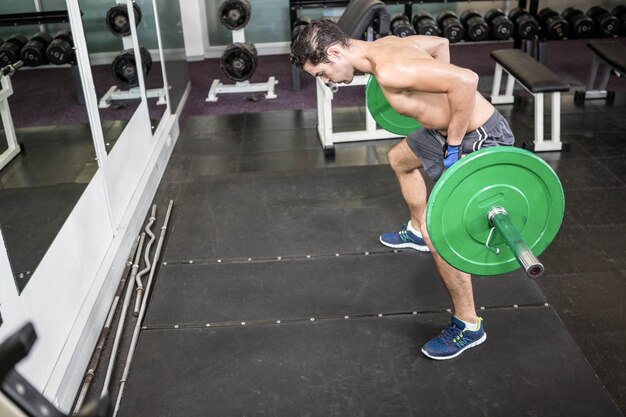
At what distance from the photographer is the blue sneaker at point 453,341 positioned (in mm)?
2119

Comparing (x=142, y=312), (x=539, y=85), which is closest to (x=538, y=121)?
(x=539, y=85)

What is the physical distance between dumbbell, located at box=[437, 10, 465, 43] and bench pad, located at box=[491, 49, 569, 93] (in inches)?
24.6

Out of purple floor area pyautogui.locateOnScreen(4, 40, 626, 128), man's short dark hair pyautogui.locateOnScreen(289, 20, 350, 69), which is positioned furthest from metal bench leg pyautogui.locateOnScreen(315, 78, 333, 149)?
man's short dark hair pyautogui.locateOnScreen(289, 20, 350, 69)

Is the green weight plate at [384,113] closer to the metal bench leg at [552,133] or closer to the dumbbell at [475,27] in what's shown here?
the metal bench leg at [552,133]

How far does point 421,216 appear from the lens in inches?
105

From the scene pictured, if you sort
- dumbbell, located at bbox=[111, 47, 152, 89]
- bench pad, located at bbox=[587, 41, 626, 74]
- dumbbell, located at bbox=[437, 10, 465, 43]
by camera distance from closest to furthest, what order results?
dumbbell, located at bbox=[111, 47, 152, 89] → bench pad, located at bbox=[587, 41, 626, 74] → dumbbell, located at bbox=[437, 10, 465, 43]

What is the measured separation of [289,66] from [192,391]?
158 inches

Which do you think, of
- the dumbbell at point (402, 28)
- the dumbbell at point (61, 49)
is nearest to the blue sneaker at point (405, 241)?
the dumbbell at point (61, 49)

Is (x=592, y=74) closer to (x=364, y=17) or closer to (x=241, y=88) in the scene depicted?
(x=364, y=17)

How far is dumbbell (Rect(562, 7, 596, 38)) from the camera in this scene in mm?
4754

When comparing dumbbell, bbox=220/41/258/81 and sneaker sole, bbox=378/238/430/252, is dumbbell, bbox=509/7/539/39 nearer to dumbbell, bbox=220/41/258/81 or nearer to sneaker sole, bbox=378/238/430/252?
dumbbell, bbox=220/41/258/81

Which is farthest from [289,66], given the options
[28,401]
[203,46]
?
[28,401]

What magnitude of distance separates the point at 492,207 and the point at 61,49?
189 cm

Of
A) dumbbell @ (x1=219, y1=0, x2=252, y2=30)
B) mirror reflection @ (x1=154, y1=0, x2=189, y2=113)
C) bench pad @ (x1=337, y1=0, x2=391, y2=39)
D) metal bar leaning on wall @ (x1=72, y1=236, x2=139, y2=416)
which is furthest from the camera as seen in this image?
dumbbell @ (x1=219, y1=0, x2=252, y2=30)
